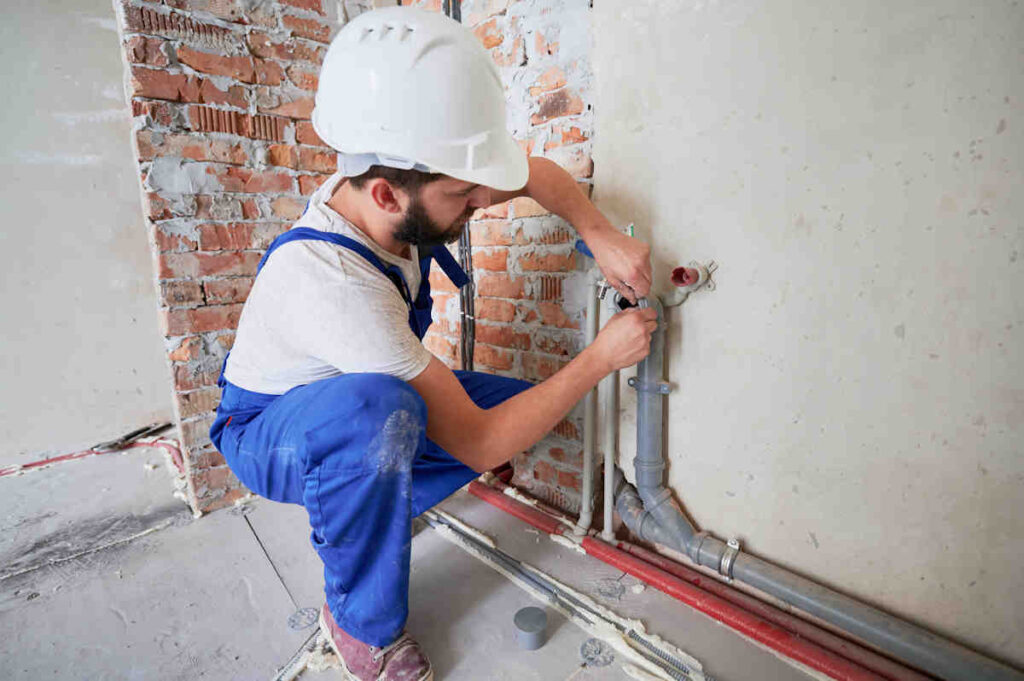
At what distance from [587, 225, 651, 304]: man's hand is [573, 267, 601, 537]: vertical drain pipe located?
85mm

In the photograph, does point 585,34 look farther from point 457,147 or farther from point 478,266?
point 478,266

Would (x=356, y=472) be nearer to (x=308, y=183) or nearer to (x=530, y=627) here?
(x=530, y=627)

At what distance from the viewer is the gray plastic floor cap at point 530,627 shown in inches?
37.8

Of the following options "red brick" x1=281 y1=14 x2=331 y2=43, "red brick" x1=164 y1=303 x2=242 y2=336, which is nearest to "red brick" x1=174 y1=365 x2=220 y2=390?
"red brick" x1=164 y1=303 x2=242 y2=336

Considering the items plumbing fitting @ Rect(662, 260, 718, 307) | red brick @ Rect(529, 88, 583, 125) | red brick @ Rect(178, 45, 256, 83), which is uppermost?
red brick @ Rect(178, 45, 256, 83)

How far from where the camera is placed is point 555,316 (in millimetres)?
1301

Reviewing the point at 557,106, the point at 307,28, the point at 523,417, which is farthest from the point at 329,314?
the point at 307,28

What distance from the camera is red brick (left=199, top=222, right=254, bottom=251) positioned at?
1.43m

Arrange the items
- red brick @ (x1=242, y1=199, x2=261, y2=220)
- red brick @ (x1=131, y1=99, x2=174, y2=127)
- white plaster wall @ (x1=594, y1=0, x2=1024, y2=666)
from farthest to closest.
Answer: red brick @ (x1=242, y1=199, x2=261, y2=220), red brick @ (x1=131, y1=99, x2=174, y2=127), white plaster wall @ (x1=594, y1=0, x2=1024, y2=666)

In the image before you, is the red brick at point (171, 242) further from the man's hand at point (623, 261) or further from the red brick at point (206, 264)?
the man's hand at point (623, 261)

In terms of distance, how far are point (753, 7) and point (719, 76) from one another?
0.11 meters

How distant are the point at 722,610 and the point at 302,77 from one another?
1.83 metres

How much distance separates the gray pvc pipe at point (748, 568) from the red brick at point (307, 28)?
1.38m

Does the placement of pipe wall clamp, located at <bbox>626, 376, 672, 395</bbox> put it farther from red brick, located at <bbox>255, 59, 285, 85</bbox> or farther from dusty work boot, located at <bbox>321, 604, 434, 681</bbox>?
red brick, located at <bbox>255, 59, 285, 85</bbox>
